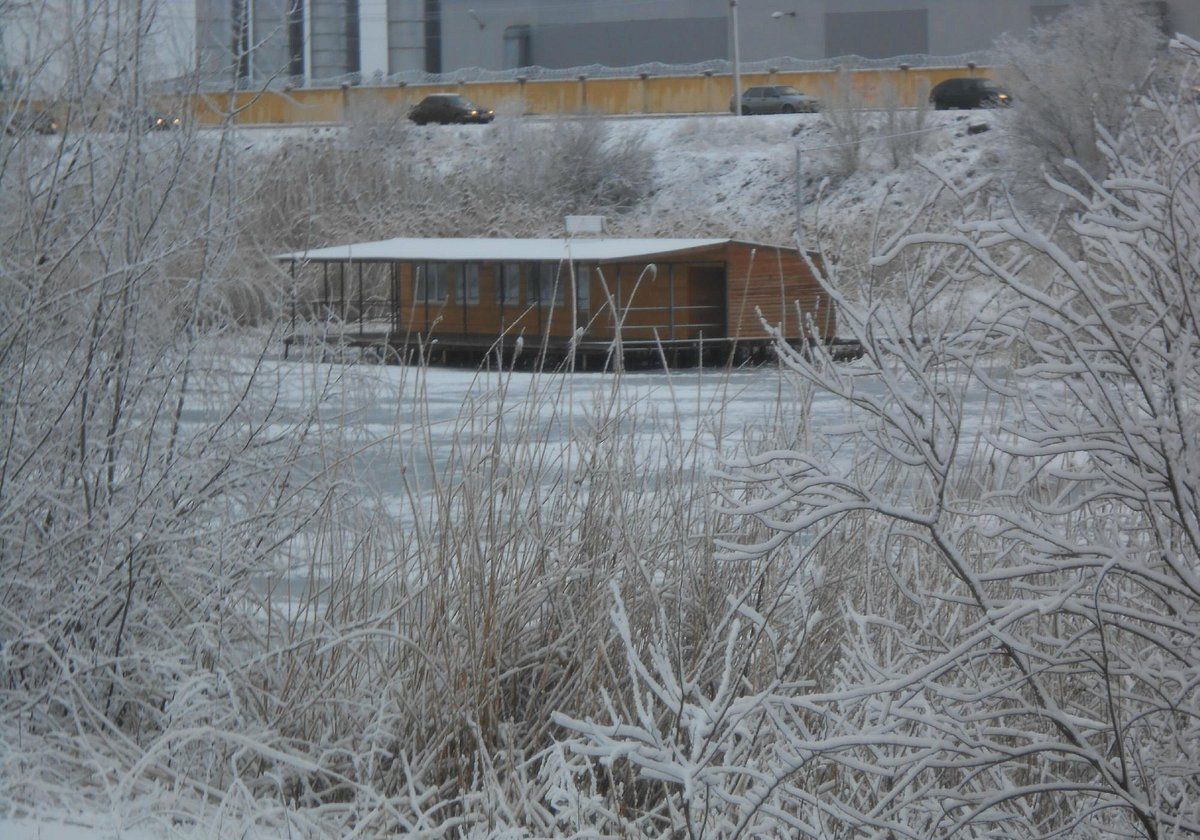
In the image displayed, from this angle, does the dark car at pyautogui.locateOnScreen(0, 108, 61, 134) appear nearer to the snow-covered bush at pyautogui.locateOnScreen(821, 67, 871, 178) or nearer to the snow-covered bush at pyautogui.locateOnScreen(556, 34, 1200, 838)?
the snow-covered bush at pyautogui.locateOnScreen(556, 34, 1200, 838)

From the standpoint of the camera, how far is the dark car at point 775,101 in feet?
163

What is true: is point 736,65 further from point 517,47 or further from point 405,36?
point 405,36

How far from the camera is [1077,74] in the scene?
32562mm

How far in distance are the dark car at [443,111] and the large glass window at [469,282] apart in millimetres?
24002

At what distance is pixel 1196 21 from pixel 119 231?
3527 centimetres

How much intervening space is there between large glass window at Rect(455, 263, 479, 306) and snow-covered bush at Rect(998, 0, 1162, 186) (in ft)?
37.4

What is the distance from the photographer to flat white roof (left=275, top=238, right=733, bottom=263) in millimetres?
25766

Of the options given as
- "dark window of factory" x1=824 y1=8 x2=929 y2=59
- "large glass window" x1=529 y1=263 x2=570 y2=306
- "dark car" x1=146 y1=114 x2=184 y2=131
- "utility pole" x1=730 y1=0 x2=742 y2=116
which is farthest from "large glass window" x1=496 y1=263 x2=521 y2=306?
"dark window of factory" x1=824 y1=8 x2=929 y2=59

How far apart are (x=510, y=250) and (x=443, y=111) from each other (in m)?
25.0

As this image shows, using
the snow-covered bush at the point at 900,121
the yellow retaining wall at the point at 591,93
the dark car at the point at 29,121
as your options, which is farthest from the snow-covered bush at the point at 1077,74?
the dark car at the point at 29,121

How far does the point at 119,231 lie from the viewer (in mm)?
5301

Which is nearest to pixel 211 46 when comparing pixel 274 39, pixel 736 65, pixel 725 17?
pixel 274 39

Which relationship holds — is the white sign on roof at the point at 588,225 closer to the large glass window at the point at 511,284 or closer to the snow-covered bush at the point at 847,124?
the large glass window at the point at 511,284

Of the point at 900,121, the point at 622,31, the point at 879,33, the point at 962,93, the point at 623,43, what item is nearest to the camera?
the point at 900,121
